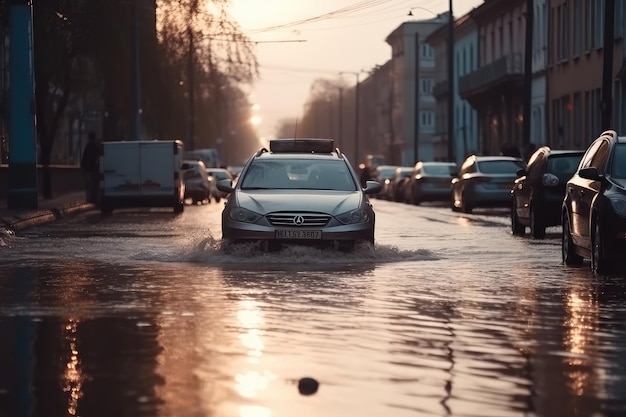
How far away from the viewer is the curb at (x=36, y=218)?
97.9ft

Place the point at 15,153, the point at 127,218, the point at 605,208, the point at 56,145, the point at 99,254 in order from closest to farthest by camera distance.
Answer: the point at 605,208 → the point at 99,254 → the point at 15,153 → the point at 127,218 → the point at 56,145

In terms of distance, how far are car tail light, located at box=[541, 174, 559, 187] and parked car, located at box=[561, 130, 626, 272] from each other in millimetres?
6466

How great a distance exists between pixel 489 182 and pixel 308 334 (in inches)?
1223

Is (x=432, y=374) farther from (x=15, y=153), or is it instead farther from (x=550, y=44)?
(x=550, y=44)

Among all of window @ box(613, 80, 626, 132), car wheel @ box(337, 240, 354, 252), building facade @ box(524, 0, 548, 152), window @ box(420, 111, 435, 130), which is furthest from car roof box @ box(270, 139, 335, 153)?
window @ box(420, 111, 435, 130)

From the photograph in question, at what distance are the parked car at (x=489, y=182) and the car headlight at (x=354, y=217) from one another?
834 inches

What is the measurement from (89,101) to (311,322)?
186ft

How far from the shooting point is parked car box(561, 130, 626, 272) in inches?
700

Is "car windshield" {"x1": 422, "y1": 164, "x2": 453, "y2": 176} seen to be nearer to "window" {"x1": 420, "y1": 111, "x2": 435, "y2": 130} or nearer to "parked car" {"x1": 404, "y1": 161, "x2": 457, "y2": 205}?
"parked car" {"x1": 404, "y1": 161, "x2": 457, "y2": 205}

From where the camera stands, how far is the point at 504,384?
9492 millimetres

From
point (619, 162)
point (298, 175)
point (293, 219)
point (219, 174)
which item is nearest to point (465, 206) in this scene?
point (298, 175)

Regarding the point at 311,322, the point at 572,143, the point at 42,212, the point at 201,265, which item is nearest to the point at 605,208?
the point at 201,265

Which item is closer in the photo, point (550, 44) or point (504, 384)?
point (504, 384)

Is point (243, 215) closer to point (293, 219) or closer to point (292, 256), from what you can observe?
point (293, 219)
